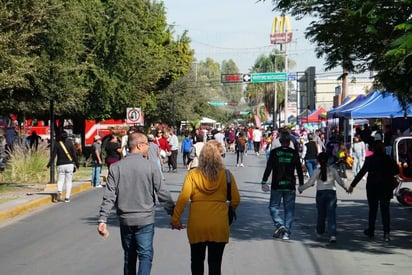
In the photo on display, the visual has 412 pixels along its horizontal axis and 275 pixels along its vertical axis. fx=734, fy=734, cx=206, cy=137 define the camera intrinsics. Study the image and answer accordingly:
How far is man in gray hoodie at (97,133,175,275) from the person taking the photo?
7387mm

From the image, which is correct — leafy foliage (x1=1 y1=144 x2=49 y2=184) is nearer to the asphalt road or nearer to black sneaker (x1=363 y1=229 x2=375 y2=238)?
the asphalt road

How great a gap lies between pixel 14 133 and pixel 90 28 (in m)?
9.74

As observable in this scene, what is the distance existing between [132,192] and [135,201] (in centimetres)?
10

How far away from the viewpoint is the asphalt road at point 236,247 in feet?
32.7

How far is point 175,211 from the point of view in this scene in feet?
24.5

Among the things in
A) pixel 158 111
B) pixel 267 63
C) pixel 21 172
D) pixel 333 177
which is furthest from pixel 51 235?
pixel 267 63

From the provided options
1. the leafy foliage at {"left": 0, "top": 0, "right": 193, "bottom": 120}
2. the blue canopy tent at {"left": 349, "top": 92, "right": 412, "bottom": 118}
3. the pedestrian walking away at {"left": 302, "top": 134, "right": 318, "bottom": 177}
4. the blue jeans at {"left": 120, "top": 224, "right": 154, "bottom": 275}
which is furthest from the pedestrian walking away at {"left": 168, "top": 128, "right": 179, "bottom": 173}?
the blue jeans at {"left": 120, "top": 224, "right": 154, "bottom": 275}

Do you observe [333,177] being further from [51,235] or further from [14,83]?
[14,83]

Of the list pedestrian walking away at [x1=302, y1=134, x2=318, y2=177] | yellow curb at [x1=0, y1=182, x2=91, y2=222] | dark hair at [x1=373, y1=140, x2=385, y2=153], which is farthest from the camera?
pedestrian walking away at [x1=302, y1=134, x2=318, y2=177]

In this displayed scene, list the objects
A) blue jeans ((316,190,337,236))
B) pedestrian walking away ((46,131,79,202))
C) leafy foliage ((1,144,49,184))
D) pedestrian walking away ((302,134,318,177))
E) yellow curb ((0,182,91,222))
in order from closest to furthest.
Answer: blue jeans ((316,190,337,236))
yellow curb ((0,182,91,222))
pedestrian walking away ((46,131,79,202))
pedestrian walking away ((302,134,318,177))
leafy foliage ((1,144,49,184))

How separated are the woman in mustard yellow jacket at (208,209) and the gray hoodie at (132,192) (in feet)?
0.98

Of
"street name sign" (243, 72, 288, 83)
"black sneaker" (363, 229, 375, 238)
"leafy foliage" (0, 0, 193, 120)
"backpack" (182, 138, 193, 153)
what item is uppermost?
"street name sign" (243, 72, 288, 83)

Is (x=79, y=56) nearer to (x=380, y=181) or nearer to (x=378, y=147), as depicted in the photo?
(x=378, y=147)

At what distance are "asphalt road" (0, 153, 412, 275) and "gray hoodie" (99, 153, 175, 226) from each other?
89.7 inches
